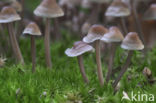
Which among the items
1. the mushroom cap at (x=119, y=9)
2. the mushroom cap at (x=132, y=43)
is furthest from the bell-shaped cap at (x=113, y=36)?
the mushroom cap at (x=119, y=9)

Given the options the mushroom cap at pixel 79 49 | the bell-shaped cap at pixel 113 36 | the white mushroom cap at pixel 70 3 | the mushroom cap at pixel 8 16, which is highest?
the mushroom cap at pixel 8 16

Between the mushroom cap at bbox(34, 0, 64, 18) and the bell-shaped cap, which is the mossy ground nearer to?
the bell-shaped cap

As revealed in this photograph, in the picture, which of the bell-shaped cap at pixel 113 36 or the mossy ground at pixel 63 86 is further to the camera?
the bell-shaped cap at pixel 113 36

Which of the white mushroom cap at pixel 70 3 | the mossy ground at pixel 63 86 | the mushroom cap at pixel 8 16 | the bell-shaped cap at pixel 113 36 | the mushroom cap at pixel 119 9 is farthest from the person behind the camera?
the white mushroom cap at pixel 70 3

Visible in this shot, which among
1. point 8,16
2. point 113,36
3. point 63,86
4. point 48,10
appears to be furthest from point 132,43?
point 8,16

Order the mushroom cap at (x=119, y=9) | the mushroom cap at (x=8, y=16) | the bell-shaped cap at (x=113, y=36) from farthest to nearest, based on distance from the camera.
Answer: the mushroom cap at (x=119, y=9)
the mushroom cap at (x=8, y=16)
the bell-shaped cap at (x=113, y=36)

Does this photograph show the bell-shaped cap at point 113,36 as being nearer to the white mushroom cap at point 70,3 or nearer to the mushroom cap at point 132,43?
the mushroom cap at point 132,43

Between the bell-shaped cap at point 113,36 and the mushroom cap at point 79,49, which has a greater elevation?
the bell-shaped cap at point 113,36

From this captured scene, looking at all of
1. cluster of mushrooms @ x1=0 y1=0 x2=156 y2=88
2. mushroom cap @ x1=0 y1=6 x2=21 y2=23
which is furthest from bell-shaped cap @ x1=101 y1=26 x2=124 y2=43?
mushroom cap @ x1=0 y1=6 x2=21 y2=23

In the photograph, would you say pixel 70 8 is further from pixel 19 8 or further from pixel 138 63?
pixel 138 63

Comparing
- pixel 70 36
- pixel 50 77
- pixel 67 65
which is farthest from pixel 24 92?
pixel 70 36

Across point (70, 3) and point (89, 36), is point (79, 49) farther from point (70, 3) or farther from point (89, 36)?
point (70, 3)
